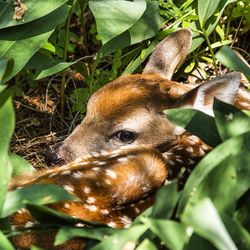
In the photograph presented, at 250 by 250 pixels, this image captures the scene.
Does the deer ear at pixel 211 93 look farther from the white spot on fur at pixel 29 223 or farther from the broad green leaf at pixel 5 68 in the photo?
the white spot on fur at pixel 29 223

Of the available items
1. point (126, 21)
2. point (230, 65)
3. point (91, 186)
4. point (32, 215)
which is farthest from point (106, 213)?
point (126, 21)

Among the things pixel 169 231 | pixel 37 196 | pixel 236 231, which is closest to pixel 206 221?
pixel 169 231

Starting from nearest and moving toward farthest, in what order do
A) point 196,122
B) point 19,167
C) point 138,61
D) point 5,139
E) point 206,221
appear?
point 206,221 → point 5,139 → point 196,122 → point 19,167 → point 138,61

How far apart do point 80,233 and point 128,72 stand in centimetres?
236

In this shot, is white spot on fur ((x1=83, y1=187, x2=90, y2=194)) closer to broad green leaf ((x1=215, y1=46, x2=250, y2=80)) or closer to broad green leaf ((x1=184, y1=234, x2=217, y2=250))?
broad green leaf ((x1=184, y1=234, x2=217, y2=250))

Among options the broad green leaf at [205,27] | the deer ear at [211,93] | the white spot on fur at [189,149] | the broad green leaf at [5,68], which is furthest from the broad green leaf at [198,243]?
the broad green leaf at [205,27]

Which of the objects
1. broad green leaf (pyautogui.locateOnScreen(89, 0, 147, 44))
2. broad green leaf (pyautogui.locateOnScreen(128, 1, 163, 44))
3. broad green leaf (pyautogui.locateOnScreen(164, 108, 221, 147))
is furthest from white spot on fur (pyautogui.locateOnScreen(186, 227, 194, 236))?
broad green leaf (pyautogui.locateOnScreen(128, 1, 163, 44))

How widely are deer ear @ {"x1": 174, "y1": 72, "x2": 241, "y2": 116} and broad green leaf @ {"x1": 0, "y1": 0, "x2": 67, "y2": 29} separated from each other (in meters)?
0.89

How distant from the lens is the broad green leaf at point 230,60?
146 inches

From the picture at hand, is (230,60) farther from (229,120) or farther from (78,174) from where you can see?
(78,174)

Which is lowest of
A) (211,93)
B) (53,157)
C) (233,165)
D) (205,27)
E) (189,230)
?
(53,157)

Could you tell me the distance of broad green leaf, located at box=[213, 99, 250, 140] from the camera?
11.0ft

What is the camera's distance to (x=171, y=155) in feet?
14.1

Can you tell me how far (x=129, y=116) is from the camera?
481cm
